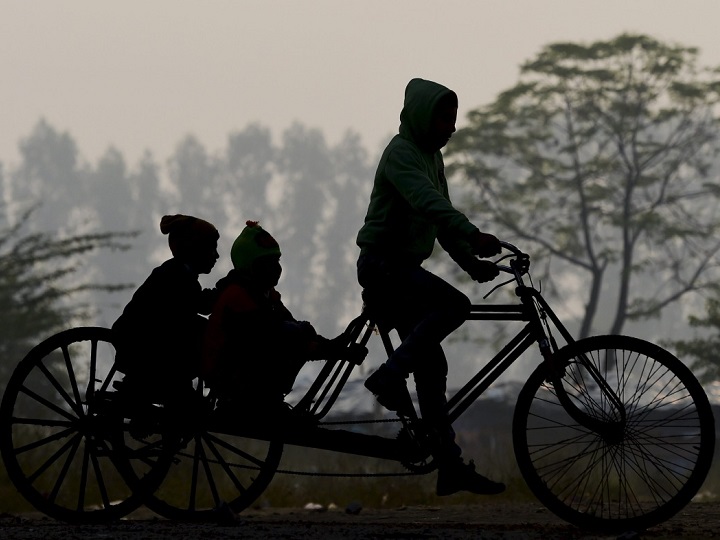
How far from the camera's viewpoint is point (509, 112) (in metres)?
37.9

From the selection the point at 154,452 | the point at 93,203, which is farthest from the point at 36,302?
the point at 93,203

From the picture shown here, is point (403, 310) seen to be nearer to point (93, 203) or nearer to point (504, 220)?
point (504, 220)

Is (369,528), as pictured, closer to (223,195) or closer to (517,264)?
(517,264)

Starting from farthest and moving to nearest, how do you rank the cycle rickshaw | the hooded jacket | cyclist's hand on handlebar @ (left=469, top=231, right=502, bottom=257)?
the hooded jacket → the cycle rickshaw → cyclist's hand on handlebar @ (left=469, top=231, right=502, bottom=257)

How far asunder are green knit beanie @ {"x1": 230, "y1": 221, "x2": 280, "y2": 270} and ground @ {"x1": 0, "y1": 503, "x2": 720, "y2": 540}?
1.21 m

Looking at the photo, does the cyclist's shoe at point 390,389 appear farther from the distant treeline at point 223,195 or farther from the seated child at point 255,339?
the distant treeline at point 223,195

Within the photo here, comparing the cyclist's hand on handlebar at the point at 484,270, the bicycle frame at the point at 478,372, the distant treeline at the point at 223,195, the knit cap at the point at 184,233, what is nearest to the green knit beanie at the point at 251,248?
the knit cap at the point at 184,233

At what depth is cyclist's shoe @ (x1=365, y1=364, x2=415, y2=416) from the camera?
5566 millimetres

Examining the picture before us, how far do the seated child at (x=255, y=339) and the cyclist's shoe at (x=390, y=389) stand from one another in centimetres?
21

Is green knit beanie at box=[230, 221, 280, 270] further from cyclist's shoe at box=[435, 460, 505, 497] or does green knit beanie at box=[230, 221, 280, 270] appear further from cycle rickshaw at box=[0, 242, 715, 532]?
cyclist's shoe at box=[435, 460, 505, 497]

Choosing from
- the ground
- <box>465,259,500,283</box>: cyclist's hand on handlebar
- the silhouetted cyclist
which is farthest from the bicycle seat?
the ground

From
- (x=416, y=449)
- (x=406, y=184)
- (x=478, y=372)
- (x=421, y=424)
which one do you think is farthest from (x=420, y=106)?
(x=416, y=449)

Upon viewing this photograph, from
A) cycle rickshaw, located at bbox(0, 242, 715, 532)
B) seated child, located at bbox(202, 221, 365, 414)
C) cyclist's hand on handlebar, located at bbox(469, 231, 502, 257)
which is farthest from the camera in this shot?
seated child, located at bbox(202, 221, 365, 414)

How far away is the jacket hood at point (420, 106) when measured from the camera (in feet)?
18.4
